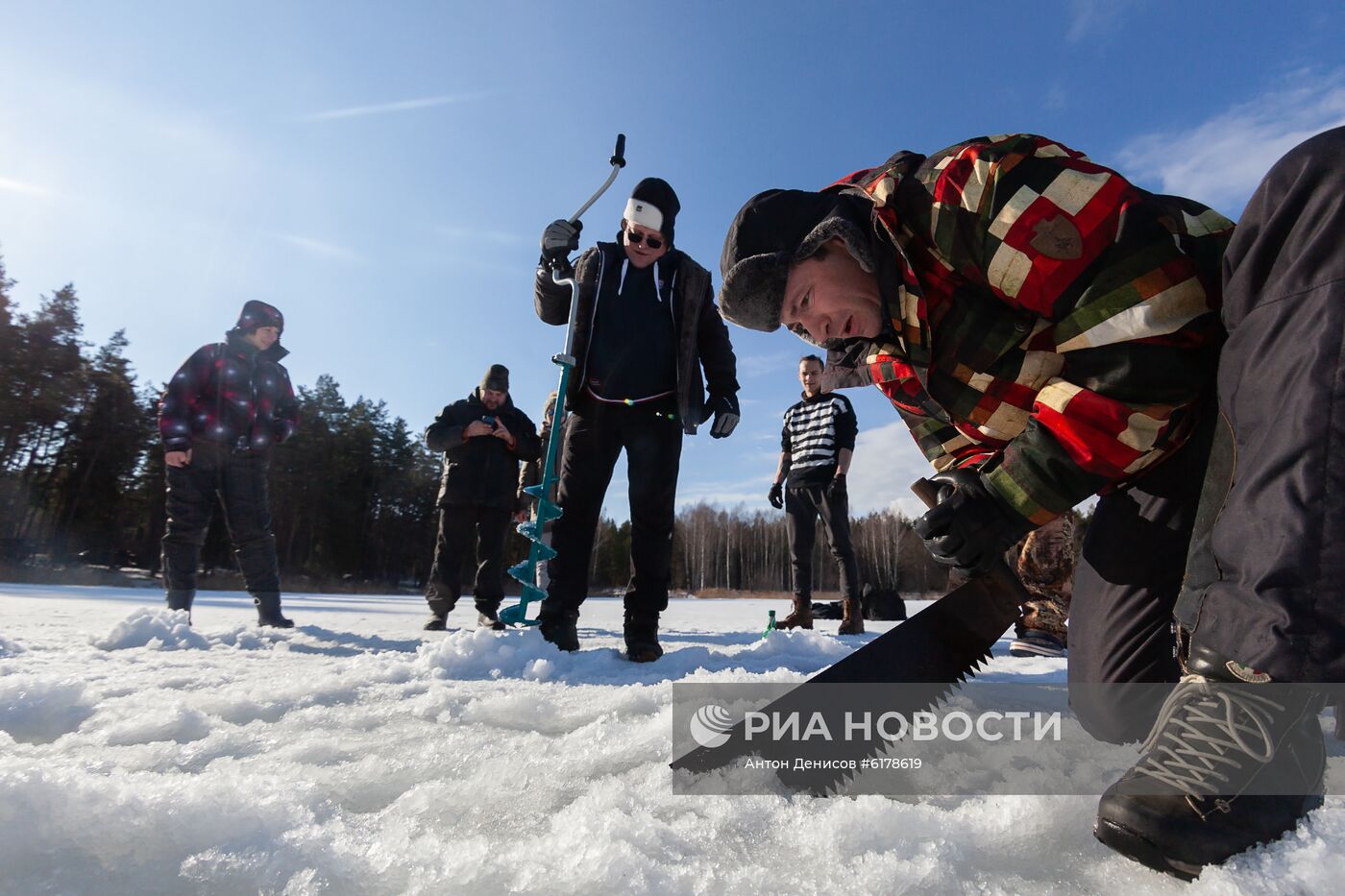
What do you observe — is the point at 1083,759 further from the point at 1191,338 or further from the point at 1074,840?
the point at 1191,338

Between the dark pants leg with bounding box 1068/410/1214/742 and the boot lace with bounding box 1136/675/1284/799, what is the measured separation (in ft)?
2.34

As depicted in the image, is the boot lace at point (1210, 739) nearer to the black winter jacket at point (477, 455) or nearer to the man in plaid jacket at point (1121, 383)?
the man in plaid jacket at point (1121, 383)

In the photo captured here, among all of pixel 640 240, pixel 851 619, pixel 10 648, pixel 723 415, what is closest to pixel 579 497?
pixel 723 415

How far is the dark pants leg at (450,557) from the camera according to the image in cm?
510

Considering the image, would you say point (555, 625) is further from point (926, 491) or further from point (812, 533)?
point (812, 533)

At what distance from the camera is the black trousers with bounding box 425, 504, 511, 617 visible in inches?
202

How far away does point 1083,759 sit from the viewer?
1487 millimetres

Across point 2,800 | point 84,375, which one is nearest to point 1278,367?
point 2,800

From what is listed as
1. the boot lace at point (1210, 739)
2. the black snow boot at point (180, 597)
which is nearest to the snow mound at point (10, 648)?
the black snow boot at point (180, 597)

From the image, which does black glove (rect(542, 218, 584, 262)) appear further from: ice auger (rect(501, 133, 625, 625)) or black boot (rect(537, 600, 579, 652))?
black boot (rect(537, 600, 579, 652))

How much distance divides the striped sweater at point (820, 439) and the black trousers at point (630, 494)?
2216 millimetres

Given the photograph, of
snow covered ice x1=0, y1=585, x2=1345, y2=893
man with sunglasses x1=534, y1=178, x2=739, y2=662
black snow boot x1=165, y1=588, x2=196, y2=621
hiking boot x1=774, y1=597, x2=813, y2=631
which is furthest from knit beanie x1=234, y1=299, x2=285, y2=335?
hiking boot x1=774, y1=597, x2=813, y2=631

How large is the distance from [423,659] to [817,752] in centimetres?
180

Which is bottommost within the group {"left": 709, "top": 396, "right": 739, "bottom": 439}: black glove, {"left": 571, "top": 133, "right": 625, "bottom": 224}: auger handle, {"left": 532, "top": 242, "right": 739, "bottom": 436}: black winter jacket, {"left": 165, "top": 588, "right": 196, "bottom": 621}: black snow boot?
{"left": 165, "top": 588, "right": 196, "bottom": 621}: black snow boot
